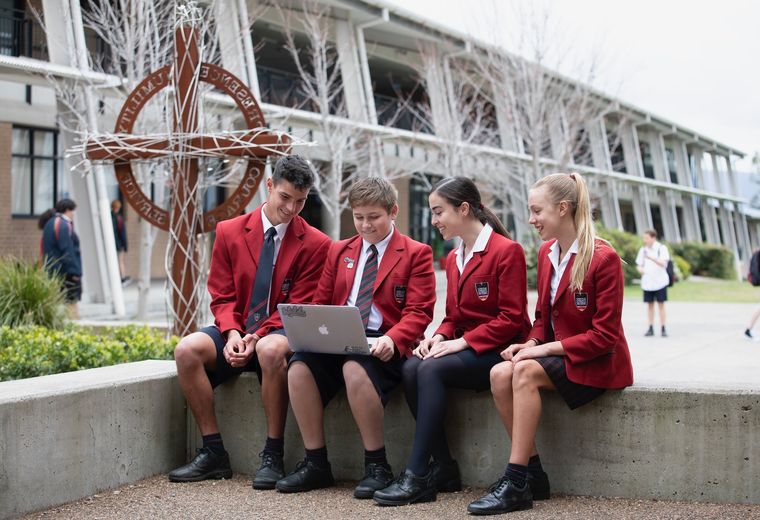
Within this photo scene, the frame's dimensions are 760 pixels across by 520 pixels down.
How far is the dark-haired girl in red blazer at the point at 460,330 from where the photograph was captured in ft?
14.1

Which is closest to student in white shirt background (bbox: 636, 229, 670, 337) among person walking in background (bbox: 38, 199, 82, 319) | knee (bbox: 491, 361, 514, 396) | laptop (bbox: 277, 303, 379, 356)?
person walking in background (bbox: 38, 199, 82, 319)

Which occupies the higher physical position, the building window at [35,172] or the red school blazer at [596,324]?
the building window at [35,172]

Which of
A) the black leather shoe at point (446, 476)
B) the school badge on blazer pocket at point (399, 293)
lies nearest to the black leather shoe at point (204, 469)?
the black leather shoe at point (446, 476)

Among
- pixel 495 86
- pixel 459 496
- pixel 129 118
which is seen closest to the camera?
pixel 459 496

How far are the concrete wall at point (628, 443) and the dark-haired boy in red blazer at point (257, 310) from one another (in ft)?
1.66

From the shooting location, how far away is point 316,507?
4.23m

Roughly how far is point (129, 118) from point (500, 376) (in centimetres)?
403

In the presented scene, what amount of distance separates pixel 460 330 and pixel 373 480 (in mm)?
938

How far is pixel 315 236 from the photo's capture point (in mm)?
5145

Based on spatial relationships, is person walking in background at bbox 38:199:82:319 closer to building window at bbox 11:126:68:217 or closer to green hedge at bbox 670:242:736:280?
building window at bbox 11:126:68:217

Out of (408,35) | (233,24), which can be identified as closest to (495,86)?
(408,35)

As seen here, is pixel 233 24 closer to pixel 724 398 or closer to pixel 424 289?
pixel 424 289

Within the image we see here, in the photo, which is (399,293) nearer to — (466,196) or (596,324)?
(466,196)

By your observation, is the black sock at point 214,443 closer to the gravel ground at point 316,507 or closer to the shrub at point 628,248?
the gravel ground at point 316,507
